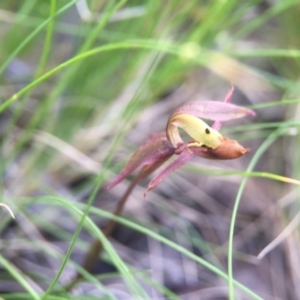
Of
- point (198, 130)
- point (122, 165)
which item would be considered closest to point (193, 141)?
point (198, 130)

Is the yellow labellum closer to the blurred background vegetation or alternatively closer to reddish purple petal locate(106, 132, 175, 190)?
reddish purple petal locate(106, 132, 175, 190)

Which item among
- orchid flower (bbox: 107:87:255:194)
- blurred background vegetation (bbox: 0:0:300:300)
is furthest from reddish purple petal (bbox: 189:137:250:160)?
blurred background vegetation (bbox: 0:0:300:300)

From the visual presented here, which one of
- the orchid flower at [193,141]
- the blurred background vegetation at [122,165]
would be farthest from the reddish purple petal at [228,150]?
the blurred background vegetation at [122,165]

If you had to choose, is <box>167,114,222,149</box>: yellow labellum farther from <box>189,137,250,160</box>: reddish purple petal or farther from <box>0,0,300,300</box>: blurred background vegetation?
<box>0,0,300,300</box>: blurred background vegetation

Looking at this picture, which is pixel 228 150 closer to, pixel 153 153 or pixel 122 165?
pixel 153 153

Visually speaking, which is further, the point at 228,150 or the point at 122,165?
the point at 122,165

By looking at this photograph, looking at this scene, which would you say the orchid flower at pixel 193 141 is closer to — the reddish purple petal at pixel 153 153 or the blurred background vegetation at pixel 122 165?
the reddish purple petal at pixel 153 153

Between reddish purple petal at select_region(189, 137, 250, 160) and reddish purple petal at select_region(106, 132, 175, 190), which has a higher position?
reddish purple petal at select_region(106, 132, 175, 190)

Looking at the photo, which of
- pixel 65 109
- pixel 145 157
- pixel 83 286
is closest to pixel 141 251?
pixel 83 286

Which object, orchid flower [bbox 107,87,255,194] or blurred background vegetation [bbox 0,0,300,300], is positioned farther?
blurred background vegetation [bbox 0,0,300,300]
